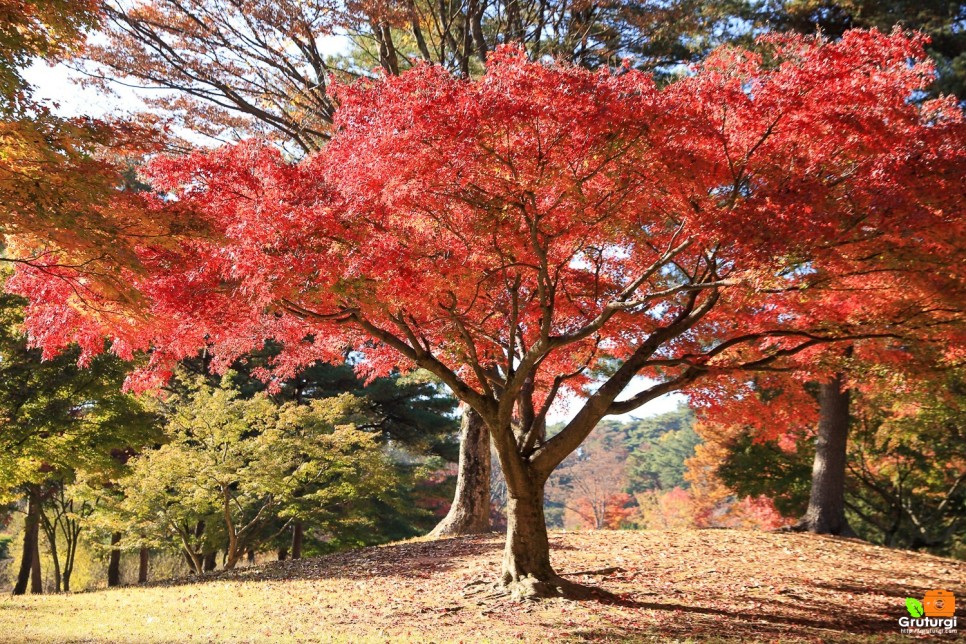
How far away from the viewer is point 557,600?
6.86 meters

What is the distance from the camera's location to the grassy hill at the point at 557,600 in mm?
6223

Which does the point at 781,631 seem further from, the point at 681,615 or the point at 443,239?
the point at 443,239

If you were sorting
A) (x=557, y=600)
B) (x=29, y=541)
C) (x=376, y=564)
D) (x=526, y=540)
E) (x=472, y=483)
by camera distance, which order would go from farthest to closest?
(x=29, y=541), (x=472, y=483), (x=376, y=564), (x=526, y=540), (x=557, y=600)

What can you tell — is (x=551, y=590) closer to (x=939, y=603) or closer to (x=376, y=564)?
(x=939, y=603)

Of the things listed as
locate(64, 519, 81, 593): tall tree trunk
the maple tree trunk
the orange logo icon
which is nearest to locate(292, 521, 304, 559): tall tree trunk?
locate(64, 519, 81, 593): tall tree trunk

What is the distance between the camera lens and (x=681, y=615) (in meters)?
6.43

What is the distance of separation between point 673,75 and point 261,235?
8.51 meters

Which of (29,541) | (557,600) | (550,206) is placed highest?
(550,206)

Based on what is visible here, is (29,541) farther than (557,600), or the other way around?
(29,541)

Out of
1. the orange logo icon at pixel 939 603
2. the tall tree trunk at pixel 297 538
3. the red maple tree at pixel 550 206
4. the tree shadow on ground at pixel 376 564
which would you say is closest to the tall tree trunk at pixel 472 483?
the tree shadow on ground at pixel 376 564

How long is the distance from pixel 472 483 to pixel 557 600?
5411mm

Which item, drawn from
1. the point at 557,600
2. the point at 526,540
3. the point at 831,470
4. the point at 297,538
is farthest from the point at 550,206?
the point at 297,538

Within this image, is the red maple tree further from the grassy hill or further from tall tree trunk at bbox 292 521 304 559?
tall tree trunk at bbox 292 521 304 559

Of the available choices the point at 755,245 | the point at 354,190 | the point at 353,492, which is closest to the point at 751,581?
the point at 755,245
